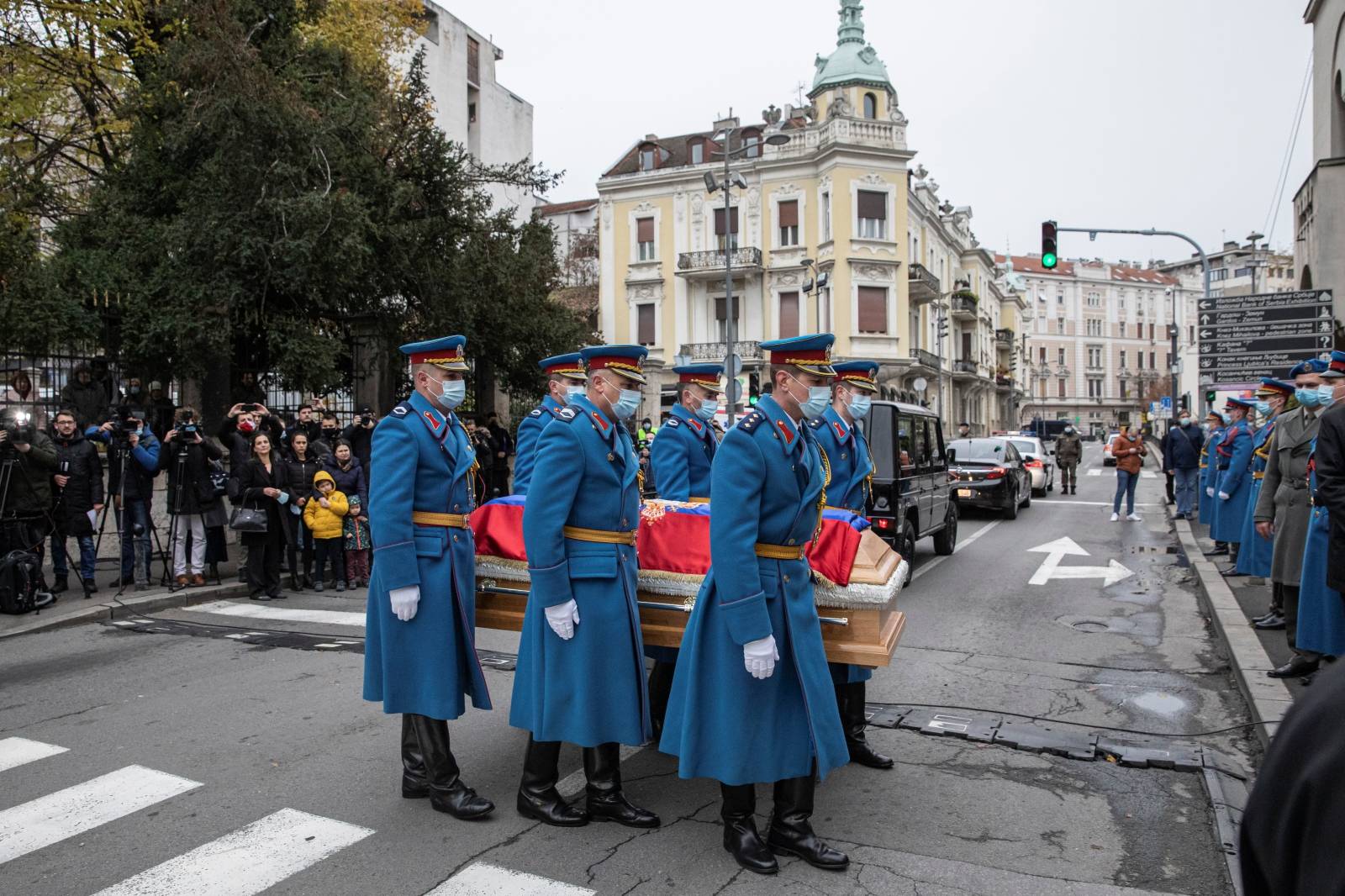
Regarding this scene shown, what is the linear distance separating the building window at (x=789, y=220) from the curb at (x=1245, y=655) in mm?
38351

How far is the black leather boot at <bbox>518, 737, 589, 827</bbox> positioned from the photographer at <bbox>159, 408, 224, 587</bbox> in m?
8.34

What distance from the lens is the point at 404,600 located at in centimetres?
465

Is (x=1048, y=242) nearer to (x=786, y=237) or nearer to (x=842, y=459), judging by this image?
(x=842, y=459)

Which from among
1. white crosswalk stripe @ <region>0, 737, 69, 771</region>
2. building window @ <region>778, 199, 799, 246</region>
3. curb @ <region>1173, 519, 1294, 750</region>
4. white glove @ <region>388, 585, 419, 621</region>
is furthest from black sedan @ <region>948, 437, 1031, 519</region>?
building window @ <region>778, 199, 799, 246</region>

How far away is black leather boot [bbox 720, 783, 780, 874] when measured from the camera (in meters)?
4.10

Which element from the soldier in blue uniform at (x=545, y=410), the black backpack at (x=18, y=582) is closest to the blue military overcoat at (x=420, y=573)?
the soldier in blue uniform at (x=545, y=410)

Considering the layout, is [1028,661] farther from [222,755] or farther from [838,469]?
[222,755]

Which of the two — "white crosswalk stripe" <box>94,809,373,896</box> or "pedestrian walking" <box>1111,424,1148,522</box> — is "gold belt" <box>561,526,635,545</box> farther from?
"pedestrian walking" <box>1111,424,1148,522</box>

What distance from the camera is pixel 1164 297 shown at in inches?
4902

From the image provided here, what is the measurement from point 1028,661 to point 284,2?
1770 cm

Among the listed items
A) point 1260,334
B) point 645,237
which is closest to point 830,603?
point 1260,334

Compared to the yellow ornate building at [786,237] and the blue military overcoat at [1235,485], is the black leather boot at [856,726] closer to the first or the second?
the blue military overcoat at [1235,485]

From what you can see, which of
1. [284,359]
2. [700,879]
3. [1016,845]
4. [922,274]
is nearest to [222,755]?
[700,879]

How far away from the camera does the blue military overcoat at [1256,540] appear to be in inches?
381
